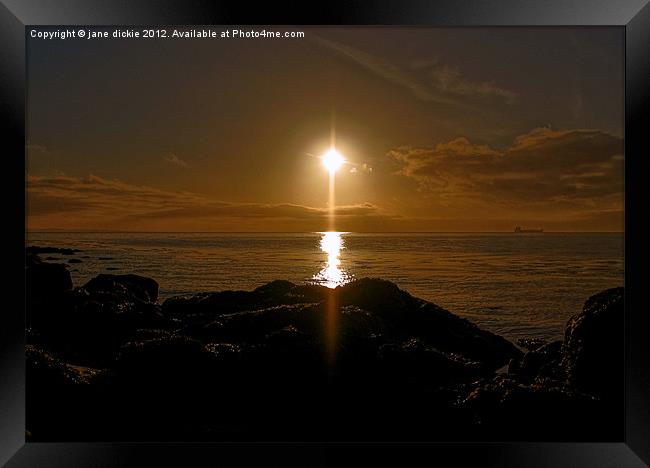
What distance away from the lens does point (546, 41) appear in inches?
102

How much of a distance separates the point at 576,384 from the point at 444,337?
786mm

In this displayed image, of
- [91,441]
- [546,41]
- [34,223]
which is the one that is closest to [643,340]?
[546,41]

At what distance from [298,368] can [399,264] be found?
908 millimetres

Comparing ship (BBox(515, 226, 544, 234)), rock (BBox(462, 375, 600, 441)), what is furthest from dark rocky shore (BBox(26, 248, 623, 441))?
ship (BBox(515, 226, 544, 234))

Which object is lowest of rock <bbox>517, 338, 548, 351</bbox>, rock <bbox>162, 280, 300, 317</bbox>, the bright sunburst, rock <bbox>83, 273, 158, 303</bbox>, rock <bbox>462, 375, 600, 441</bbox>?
rock <bbox>462, 375, 600, 441</bbox>

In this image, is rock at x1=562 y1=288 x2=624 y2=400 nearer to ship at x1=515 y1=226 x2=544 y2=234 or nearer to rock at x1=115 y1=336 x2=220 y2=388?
ship at x1=515 y1=226 x2=544 y2=234

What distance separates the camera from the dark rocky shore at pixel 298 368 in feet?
8.27

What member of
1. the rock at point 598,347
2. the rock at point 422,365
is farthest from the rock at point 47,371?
the rock at point 598,347

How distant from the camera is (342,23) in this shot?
8.01ft

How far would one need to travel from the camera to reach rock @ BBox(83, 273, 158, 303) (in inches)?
116

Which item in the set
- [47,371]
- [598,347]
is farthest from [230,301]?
[598,347]

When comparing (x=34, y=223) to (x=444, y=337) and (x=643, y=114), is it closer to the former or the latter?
(x=444, y=337)

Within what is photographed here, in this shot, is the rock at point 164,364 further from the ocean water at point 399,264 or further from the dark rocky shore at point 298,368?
the ocean water at point 399,264

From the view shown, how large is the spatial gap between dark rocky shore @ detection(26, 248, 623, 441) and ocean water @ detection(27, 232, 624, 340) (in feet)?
0.34
